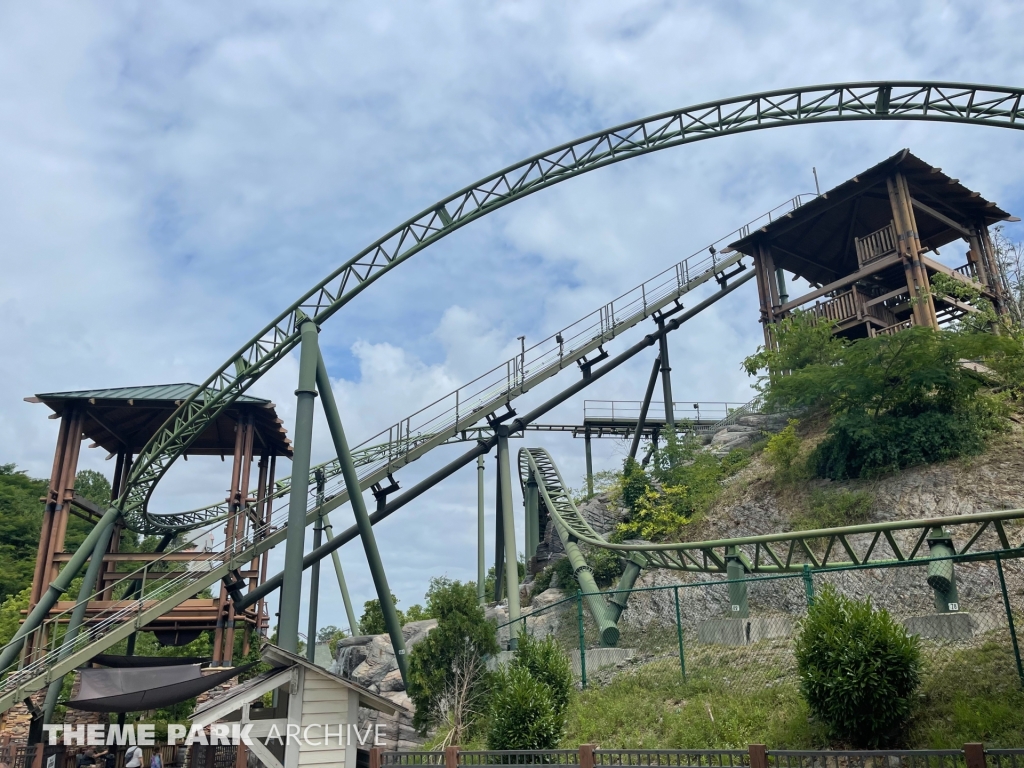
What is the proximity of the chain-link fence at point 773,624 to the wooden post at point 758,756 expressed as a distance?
142 inches

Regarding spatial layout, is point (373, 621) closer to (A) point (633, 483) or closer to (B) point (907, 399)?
(A) point (633, 483)

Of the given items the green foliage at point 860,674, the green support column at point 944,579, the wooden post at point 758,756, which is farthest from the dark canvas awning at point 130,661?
the green support column at point 944,579

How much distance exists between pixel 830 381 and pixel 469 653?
1193 cm

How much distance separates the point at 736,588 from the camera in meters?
14.8

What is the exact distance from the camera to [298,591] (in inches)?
585

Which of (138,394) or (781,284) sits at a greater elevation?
(781,284)

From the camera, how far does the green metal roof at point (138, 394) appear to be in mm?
24078

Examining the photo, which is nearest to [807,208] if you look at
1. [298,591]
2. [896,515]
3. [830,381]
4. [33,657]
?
[830,381]

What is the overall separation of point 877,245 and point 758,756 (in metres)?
24.1

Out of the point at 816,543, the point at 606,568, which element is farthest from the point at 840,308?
the point at 606,568

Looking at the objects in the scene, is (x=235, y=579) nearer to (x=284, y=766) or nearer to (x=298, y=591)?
(x=298, y=591)

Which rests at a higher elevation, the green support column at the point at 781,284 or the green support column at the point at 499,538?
the green support column at the point at 781,284

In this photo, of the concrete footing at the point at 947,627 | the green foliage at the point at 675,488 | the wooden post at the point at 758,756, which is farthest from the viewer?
the green foliage at the point at 675,488

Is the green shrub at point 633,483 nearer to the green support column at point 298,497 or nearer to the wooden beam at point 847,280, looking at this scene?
the wooden beam at point 847,280
